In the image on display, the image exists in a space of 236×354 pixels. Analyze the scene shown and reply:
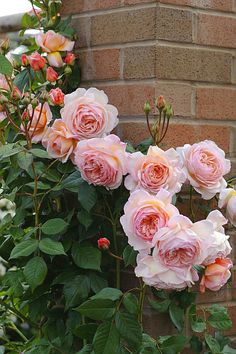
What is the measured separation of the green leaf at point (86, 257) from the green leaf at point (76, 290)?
0.05 meters

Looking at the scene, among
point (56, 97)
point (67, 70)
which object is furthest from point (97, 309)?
point (67, 70)

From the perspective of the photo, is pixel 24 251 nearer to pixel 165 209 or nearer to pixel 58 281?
pixel 58 281

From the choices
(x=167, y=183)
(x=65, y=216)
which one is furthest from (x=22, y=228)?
(x=167, y=183)

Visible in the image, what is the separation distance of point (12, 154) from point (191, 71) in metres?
0.55

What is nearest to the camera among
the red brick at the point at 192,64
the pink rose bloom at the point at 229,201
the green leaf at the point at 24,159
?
the green leaf at the point at 24,159

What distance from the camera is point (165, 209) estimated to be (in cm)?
158

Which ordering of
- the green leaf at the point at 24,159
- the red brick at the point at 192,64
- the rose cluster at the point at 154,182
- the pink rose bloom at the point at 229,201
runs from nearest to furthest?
the rose cluster at the point at 154,182, the green leaf at the point at 24,159, the pink rose bloom at the point at 229,201, the red brick at the point at 192,64

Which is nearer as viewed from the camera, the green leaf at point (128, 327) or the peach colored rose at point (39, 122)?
the green leaf at point (128, 327)

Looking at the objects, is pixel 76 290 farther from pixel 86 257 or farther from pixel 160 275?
pixel 160 275

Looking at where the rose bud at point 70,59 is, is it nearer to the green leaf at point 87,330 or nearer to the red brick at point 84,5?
the red brick at point 84,5

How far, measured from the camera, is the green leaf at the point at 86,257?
1.74 m

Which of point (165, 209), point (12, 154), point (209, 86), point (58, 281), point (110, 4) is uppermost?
point (110, 4)

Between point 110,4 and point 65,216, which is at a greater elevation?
point 110,4

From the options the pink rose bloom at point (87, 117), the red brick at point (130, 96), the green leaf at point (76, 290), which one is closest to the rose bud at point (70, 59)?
the red brick at point (130, 96)
